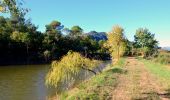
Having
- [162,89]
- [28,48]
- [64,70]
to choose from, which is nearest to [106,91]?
[162,89]

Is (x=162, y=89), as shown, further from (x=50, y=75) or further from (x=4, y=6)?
(x=4, y=6)

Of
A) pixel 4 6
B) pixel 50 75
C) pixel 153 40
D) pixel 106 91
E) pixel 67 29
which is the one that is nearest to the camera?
pixel 4 6

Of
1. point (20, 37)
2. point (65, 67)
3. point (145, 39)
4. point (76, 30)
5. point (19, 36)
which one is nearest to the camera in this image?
point (65, 67)

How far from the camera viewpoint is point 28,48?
93625 millimetres

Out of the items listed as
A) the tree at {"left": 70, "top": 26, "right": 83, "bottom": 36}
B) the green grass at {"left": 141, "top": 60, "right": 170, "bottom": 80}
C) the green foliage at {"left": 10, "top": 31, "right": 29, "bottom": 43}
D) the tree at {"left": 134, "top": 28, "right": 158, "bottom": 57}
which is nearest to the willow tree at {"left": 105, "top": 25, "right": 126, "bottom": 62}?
the tree at {"left": 134, "top": 28, "right": 158, "bottom": 57}

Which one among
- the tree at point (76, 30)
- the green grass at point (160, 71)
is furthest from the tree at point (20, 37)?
the green grass at point (160, 71)

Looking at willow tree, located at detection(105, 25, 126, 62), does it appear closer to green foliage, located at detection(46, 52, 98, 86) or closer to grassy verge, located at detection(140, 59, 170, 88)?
grassy verge, located at detection(140, 59, 170, 88)

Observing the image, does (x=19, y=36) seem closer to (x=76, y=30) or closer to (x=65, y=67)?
(x=76, y=30)

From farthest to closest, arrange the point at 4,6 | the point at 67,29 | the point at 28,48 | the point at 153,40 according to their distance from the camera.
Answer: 1. the point at 67,29
2. the point at 28,48
3. the point at 153,40
4. the point at 4,6

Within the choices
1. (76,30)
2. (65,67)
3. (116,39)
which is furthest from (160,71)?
(76,30)

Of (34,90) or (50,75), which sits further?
(34,90)

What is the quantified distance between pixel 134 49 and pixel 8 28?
126ft

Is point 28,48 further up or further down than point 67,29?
further down

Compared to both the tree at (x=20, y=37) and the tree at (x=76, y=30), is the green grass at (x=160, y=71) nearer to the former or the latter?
the tree at (x=20, y=37)
